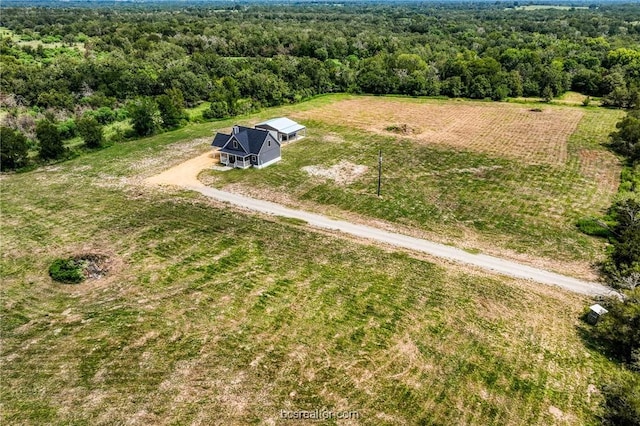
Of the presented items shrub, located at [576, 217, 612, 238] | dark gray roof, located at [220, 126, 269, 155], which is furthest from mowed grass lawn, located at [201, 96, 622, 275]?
dark gray roof, located at [220, 126, 269, 155]

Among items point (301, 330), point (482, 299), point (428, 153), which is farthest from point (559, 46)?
point (301, 330)

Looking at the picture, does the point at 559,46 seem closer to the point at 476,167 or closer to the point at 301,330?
the point at 476,167

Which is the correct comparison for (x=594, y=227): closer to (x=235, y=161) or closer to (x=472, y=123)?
(x=235, y=161)

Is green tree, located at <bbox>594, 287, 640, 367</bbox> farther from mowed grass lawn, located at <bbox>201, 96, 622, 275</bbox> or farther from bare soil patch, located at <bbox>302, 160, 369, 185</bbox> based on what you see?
bare soil patch, located at <bbox>302, 160, 369, 185</bbox>

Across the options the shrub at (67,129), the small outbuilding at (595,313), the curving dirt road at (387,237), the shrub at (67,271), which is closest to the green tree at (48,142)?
the shrub at (67,129)

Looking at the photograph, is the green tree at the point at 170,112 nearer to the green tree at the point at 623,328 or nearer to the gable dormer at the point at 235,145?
the gable dormer at the point at 235,145

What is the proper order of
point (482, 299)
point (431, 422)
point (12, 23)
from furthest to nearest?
point (12, 23), point (482, 299), point (431, 422)

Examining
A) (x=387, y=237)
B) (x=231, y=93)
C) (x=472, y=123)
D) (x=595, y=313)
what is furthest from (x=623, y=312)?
(x=231, y=93)
